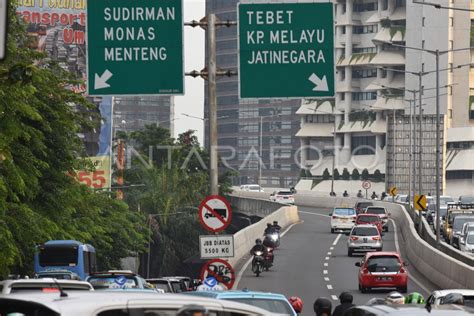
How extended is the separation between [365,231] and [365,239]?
15.8 inches

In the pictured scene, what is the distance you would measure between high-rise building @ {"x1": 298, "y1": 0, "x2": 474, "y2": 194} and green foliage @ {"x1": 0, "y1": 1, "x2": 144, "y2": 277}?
252 feet

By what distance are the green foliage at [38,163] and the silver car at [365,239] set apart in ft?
42.6

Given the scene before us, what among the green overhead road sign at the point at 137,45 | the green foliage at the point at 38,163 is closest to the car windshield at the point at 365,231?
the green foliage at the point at 38,163

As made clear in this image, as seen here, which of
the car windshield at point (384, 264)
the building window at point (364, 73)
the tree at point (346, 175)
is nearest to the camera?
the car windshield at point (384, 264)

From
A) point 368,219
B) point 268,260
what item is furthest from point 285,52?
point 368,219

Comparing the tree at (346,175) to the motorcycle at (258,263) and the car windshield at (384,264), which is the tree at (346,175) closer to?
the motorcycle at (258,263)

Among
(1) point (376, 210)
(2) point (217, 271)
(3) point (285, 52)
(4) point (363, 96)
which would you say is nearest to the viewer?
(2) point (217, 271)

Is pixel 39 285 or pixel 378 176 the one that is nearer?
pixel 39 285

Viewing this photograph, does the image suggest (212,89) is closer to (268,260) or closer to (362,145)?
(268,260)

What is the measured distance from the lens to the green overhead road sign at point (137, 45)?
2638 centimetres

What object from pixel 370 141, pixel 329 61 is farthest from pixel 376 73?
pixel 329 61

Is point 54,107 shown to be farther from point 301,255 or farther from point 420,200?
point 420,200

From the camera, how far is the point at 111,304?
8.57 m

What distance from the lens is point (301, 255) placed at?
6500cm
